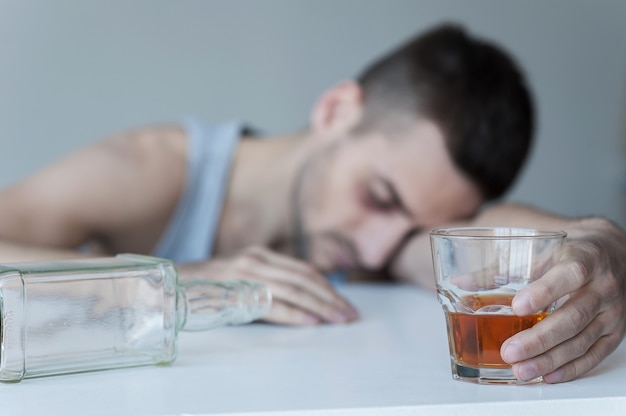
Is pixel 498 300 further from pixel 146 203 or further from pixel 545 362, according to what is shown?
pixel 146 203

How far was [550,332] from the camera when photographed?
60 centimetres

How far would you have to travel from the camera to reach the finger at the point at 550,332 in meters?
0.58

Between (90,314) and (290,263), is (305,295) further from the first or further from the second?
(90,314)

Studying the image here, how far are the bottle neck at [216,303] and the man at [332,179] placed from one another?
285 mm

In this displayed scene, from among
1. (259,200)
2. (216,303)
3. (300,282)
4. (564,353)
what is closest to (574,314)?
(564,353)

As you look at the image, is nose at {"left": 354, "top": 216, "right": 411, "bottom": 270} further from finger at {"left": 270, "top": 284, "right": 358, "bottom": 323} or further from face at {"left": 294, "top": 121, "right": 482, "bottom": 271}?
finger at {"left": 270, "top": 284, "right": 358, "bottom": 323}

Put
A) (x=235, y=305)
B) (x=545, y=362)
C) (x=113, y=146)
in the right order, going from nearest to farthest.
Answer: (x=545, y=362) < (x=235, y=305) < (x=113, y=146)

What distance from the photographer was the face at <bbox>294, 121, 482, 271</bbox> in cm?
144

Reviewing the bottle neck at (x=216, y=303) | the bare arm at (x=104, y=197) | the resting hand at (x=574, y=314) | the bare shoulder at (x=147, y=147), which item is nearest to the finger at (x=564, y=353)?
the resting hand at (x=574, y=314)

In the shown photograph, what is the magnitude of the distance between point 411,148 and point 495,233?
0.85m

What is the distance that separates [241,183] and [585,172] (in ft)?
5.56

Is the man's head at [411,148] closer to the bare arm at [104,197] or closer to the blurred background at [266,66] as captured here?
the bare arm at [104,197]

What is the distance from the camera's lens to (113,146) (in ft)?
5.16

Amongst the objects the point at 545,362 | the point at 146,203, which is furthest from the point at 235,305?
the point at 146,203
